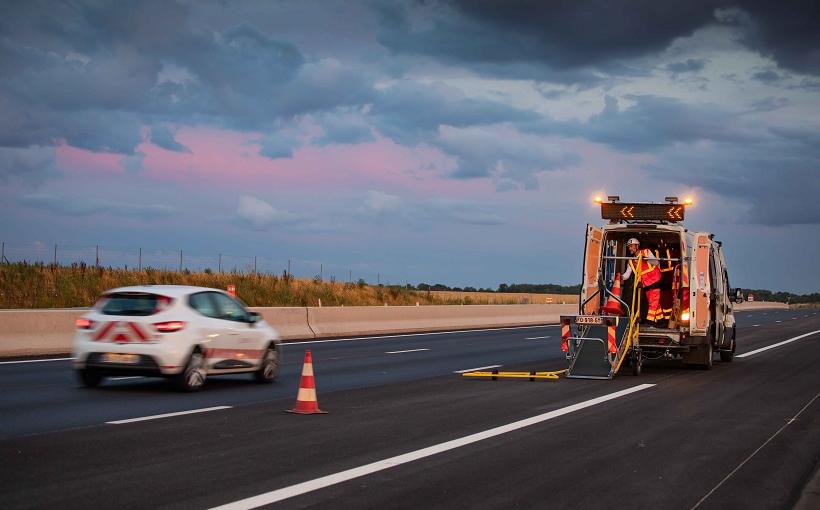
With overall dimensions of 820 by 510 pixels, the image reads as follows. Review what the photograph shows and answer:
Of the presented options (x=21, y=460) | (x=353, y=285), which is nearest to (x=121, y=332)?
(x=21, y=460)

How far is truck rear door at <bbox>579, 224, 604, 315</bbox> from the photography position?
20750 millimetres

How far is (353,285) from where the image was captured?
57.6 metres

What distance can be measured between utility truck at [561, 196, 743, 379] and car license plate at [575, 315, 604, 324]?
2 cm

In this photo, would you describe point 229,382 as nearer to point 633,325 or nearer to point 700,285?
point 633,325

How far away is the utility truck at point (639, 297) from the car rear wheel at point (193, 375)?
6622mm

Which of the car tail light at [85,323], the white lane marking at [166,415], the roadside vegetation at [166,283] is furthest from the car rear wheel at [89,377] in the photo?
the roadside vegetation at [166,283]

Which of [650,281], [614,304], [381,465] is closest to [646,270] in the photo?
[650,281]

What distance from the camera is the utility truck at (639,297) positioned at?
1931cm

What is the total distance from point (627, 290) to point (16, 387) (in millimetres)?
10996

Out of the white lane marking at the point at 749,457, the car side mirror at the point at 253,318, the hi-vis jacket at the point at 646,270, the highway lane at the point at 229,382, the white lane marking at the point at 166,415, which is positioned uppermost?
the hi-vis jacket at the point at 646,270

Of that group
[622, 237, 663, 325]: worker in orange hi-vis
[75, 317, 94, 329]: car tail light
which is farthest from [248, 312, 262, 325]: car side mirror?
[622, 237, 663, 325]: worker in orange hi-vis

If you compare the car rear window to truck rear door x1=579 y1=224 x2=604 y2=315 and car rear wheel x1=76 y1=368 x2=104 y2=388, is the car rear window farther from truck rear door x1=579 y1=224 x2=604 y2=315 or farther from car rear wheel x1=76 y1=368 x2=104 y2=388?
truck rear door x1=579 y1=224 x2=604 y2=315

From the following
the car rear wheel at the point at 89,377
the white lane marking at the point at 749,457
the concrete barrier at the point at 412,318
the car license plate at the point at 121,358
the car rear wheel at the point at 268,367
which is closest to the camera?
the white lane marking at the point at 749,457

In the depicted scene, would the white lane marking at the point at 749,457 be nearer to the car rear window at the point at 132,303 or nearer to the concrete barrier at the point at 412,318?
the car rear window at the point at 132,303
